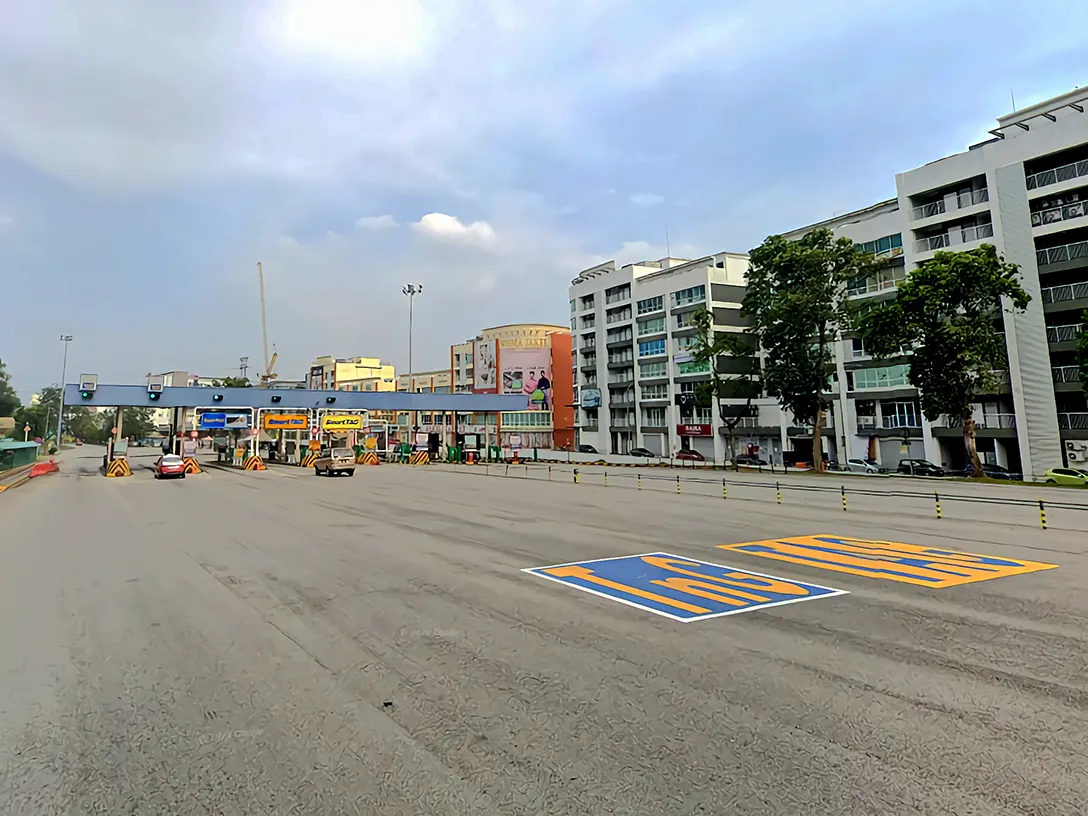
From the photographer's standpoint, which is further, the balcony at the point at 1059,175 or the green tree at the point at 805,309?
the green tree at the point at 805,309

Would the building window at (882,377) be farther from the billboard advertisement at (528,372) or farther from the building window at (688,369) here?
the billboard advertisement at (528,372)

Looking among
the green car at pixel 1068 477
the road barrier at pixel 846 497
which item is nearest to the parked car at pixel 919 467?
the green car at pixel 1068 477

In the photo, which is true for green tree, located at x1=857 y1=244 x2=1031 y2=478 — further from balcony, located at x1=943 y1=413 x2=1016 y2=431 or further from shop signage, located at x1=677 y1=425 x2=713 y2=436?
shop signage, located at x1=677 y1=425 x2=713 y2=436

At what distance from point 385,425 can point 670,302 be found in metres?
33.6

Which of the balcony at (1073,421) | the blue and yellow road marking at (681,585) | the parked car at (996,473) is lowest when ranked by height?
the parked car at (996,473)

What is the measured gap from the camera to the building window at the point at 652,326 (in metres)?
69.4

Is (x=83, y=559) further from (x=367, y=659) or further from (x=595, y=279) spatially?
(x=595, y=279)

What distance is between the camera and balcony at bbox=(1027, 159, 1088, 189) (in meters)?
36.5

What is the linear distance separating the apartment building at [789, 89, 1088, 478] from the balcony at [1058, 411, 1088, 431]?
6 centimetres

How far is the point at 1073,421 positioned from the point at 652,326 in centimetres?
3992

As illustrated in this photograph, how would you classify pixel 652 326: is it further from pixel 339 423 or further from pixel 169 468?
pixel 169 468

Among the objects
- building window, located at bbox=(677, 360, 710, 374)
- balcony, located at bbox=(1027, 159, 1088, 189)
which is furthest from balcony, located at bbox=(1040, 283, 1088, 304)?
building window, located at bbox=(677, 360, 710, 374)

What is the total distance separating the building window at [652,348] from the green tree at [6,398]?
89.8 metres

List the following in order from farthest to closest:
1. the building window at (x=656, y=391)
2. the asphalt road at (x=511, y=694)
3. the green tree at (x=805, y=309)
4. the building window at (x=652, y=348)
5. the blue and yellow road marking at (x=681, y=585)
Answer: the building window at (x=652, y=348), the building window at (x=656, y=391), the green tree at (x=805, y=309), the blue and yellow road marking at (x=681, y=585), the asphalt road at (x=511, y=694)
